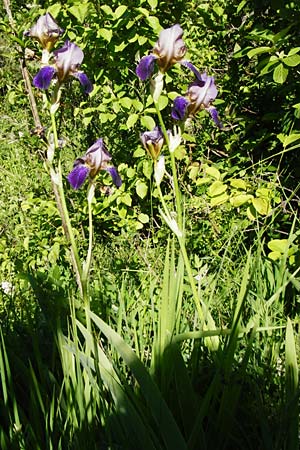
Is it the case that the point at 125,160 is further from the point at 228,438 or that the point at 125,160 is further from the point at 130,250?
the point at 228,438

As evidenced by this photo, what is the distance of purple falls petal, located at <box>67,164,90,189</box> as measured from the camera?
126cm

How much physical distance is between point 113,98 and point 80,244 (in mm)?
782

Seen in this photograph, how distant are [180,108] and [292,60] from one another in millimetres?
813

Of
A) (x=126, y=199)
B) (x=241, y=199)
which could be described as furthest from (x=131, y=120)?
(x=241, y=199)

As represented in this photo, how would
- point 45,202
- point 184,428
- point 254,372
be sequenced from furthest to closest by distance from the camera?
1. point 45,202
2. point 254,372
3. point 184,428

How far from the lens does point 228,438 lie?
1254mm

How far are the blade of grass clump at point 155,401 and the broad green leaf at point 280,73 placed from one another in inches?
47.2

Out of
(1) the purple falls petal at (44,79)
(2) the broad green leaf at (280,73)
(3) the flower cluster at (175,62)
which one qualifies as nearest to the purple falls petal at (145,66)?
(3) the flower cluster at (175,62)

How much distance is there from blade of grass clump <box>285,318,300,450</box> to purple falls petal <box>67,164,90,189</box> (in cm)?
60

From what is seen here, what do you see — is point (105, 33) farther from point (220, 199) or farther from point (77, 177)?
point (77, 177)

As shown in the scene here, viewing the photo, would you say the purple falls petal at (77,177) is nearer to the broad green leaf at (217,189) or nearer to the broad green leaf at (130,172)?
the broad green leaf at (217,189)

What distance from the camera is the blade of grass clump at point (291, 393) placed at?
3.60ft

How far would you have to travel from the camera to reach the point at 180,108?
128cm

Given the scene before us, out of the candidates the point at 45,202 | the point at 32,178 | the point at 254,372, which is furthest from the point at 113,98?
the point at 254,372
